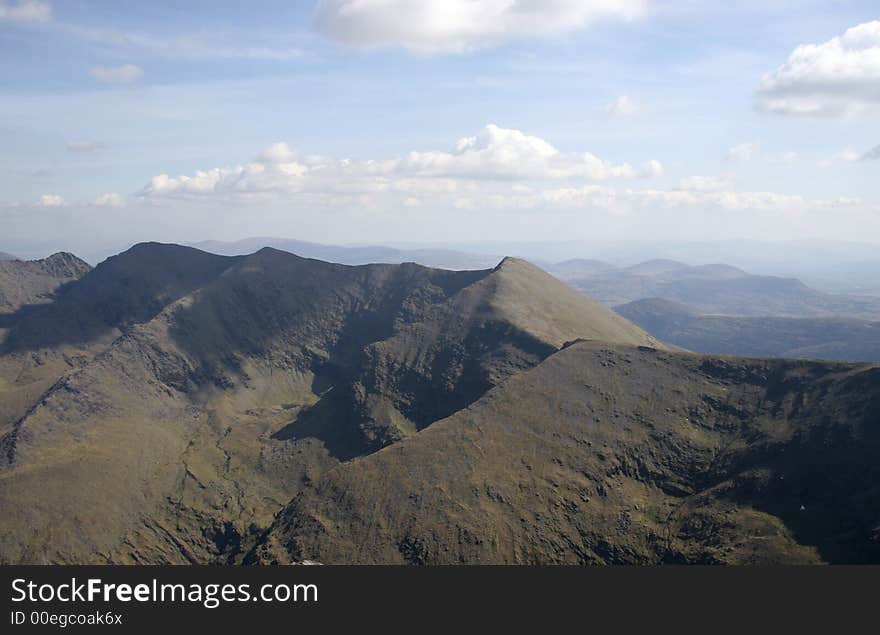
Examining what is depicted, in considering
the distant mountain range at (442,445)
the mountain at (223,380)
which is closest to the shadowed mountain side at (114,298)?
the mountain at (223,380)

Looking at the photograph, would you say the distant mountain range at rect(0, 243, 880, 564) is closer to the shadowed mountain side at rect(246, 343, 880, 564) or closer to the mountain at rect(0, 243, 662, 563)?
the shadowed mountain side at rect(246, 343, 880, 564)

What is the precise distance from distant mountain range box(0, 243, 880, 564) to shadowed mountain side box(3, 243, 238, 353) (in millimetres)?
4964

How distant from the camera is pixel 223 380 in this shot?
146875mm

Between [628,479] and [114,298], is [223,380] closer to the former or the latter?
[114,298]

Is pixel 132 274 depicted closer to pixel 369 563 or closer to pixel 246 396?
pixel 246 396

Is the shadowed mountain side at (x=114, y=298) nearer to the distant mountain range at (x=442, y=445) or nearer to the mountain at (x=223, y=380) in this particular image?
the mountain at (x=223, y=380)

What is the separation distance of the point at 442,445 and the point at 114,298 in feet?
453

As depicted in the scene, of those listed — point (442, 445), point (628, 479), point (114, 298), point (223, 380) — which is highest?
point (114, 298)

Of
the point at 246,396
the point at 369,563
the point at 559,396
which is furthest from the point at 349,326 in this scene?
the point at 369,563

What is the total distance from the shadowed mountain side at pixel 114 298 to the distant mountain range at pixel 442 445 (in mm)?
4964

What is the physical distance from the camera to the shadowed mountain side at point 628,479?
6681 centimetres

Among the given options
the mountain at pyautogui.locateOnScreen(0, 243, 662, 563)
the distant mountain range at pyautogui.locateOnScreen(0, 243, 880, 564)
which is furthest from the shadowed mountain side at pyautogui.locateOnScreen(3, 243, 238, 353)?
the distant mountain range at pyautogui.locateOnScreen(0, 243, 880, 564)

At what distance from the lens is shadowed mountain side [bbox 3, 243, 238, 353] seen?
168375 mm

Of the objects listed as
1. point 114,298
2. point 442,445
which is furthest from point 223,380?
point 442,445
